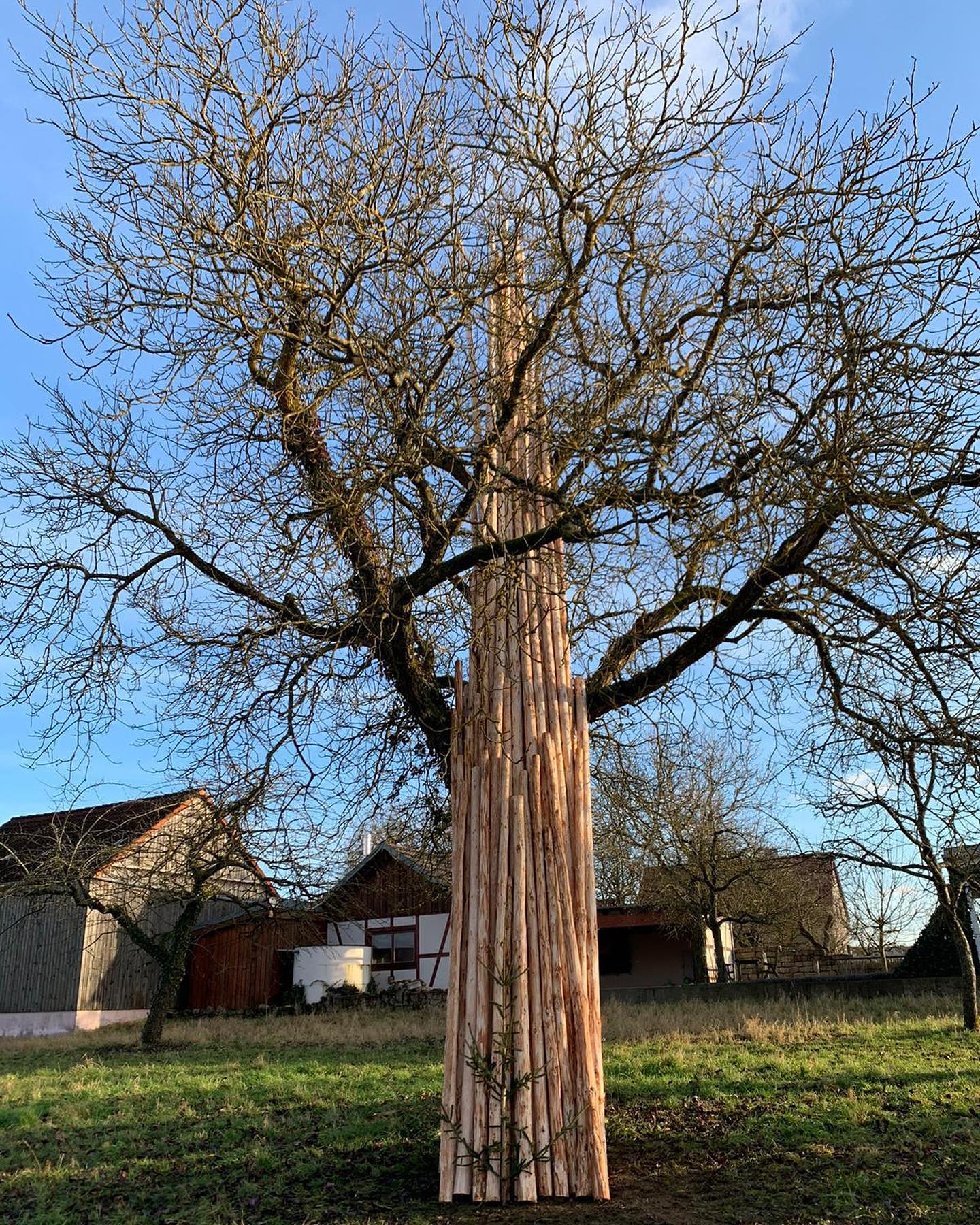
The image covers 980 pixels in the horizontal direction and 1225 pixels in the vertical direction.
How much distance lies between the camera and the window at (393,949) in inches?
1024

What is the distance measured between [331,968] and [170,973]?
9.37 meters

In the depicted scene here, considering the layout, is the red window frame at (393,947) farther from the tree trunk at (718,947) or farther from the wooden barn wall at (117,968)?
the tree trunk at (718,947)

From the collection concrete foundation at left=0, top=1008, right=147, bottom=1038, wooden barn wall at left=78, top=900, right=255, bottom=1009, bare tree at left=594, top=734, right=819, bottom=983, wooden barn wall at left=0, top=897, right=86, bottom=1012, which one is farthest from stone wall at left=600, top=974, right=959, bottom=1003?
wooden barn wall at left=0, top=897, right=86, bottom=1012

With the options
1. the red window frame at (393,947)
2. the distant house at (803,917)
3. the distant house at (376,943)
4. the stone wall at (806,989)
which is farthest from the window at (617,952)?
the stone wall at (806,989)

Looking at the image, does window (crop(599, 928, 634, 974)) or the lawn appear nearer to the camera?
the lawn

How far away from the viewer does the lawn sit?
538 centimetres

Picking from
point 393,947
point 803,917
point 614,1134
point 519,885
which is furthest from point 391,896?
point 519,885

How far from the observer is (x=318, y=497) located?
17.6ft

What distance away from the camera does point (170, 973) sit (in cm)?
1644

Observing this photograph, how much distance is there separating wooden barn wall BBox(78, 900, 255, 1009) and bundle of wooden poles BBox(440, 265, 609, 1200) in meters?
21.0

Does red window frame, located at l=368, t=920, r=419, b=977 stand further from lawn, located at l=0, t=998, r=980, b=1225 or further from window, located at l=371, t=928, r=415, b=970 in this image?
lawn, located at l=0, t=998, r=980, b=1225

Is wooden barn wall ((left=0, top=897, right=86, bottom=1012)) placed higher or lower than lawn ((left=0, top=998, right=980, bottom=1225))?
higher

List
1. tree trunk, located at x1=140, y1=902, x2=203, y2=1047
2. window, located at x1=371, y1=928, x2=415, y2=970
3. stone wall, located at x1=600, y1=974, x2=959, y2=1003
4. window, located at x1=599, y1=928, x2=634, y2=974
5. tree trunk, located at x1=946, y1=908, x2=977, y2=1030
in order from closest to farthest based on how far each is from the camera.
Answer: tree trunk, located at x1=946, y1=908, x2=977, y2=1030, stone wall, located at x1=600, y1=974, x2=959, y2=1003, tree trunk, located at x1=140, y1=902, x2=203, y2=1047, window, located at x1=371, y1=928, x2=415, y2=970, window, located at x1=599, y1=928, x2=634, y2=974

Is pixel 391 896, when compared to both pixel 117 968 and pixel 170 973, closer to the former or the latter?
pixel 117 968
